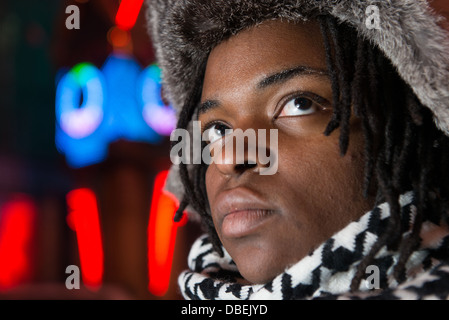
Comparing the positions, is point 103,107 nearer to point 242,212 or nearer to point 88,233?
point 88,233

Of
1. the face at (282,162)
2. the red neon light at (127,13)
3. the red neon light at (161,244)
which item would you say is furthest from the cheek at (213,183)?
the red neon light at (127,13)

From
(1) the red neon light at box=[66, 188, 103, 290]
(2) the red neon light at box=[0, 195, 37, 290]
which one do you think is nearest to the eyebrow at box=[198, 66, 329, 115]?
(1) the red neon light at box=[66, 188, 103, 290]

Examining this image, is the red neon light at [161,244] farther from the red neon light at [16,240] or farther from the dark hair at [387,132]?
the dark hair at [387,132]

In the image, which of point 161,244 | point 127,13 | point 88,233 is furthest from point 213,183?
point 127,13

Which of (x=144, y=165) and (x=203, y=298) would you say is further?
(x=144, y=165)

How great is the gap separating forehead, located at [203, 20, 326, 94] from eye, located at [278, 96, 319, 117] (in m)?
0.09

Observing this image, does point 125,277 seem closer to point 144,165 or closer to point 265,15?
point 144,165

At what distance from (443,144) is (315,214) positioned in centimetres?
38

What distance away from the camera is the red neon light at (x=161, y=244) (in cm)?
523

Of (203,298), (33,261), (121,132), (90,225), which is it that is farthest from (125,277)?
(203,298)

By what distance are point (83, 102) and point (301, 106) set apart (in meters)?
4.57

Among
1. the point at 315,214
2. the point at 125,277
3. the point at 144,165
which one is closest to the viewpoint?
the point at 315,214

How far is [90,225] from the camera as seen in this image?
5430 millimetres

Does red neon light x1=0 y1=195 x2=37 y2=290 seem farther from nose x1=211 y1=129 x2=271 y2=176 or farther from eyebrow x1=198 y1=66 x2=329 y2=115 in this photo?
eyebrow x1=198 y1=66 x2=329 y2=115
